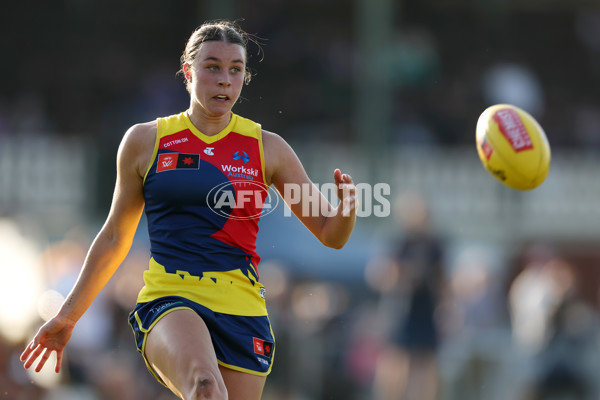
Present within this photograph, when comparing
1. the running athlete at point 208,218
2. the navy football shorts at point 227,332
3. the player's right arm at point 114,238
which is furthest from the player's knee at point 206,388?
the player's right arm at point 114,238

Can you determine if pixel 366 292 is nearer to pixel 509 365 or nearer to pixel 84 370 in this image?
pixel 509 365

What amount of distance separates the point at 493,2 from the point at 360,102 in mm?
4851

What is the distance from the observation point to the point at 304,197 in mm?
5367

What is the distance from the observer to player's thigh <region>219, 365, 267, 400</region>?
524 centimetres

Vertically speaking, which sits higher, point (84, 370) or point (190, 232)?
point (190, 232)

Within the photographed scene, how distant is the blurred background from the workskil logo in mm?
3161

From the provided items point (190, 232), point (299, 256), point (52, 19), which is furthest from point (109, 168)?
point (190, 232)

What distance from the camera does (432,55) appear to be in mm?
19547

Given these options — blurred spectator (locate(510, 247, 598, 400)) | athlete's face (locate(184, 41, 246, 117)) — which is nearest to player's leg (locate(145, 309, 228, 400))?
athlete's face (locate(184, 41, 246, 117))

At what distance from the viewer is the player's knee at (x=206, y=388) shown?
15.3ft

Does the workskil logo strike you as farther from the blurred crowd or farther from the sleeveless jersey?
the blurred crowd

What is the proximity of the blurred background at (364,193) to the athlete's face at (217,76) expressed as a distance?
3281 mm

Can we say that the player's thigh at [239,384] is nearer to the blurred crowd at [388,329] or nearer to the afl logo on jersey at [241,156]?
the afl logo on jersey at [241,156]

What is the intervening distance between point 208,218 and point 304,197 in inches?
19.5
